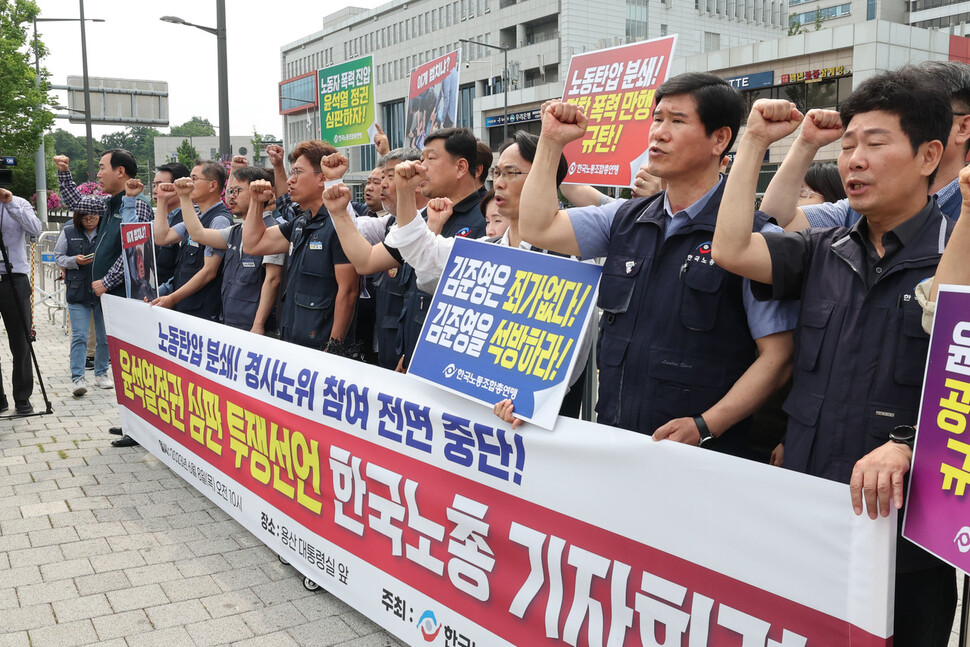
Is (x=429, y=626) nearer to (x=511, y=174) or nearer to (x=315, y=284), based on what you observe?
(x=511, y=174)

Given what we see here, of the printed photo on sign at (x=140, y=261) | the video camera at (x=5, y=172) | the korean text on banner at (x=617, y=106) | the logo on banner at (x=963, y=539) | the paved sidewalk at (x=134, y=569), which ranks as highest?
the korean text on banner at (x=617, y=106)

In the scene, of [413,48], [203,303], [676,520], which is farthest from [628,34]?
[676,520]

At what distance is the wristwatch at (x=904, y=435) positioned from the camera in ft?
5.85

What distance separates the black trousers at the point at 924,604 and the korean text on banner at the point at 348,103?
267 inches

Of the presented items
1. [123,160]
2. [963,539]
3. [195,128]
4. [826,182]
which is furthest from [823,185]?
[195,128]

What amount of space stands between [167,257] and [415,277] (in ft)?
11.2

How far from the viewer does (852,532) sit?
5.83ft

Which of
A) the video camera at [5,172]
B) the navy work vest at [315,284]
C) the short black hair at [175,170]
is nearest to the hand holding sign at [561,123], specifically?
the navy work vest at [315,284]

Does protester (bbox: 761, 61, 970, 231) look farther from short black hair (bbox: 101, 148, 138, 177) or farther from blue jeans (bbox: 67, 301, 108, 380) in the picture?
blue jeans (bbox: 67, 301, 108, 380)

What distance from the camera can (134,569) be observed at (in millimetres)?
3965

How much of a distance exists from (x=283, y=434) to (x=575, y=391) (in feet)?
4.44

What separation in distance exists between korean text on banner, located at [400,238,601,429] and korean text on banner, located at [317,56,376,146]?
5.45 meters

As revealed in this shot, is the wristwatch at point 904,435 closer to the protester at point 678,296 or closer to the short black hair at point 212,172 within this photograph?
the protester at point 678,296

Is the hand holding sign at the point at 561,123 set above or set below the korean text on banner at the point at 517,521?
above
